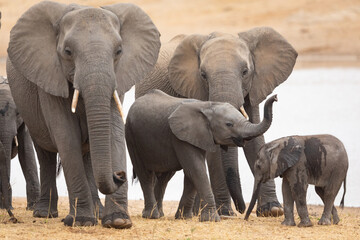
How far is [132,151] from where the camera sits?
10.1 meters

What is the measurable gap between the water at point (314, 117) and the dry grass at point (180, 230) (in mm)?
3389

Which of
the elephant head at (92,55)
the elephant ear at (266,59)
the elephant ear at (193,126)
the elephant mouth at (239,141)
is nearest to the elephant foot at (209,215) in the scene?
the elephant ear at (193,126)

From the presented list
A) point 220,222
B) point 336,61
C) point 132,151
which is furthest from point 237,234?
point 336,61

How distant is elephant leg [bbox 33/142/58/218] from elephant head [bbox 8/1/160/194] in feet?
5.01

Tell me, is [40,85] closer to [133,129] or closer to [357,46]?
Answer: [133,129]

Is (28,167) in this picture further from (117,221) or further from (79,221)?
(117,221)

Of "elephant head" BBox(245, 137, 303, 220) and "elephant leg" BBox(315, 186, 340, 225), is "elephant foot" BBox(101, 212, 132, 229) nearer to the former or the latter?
"elephant head" BBox(245, 137, 303, 220)

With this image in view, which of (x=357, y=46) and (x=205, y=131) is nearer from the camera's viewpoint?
(x=205, y=131)

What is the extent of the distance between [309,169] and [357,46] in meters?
30.4

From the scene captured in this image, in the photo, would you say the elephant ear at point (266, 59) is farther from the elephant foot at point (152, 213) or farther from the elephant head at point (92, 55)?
the elephant head at point (92, 55)

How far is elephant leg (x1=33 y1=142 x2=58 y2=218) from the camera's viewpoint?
1022cm

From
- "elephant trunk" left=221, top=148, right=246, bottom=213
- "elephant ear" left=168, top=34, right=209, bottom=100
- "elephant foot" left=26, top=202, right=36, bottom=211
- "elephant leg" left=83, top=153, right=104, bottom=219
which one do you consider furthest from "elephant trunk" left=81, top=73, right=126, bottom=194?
"elephant foot" left=26, top=202, right=36, bottom=211

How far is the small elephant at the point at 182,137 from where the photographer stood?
30.5ft

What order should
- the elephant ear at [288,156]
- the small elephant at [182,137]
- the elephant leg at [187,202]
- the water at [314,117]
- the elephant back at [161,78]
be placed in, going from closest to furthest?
the elephant ear at [288,156]
the small elephant at [182,137]
the elephant leg at [187,202]
the elephant back at [161,78]
the water at [314,117]
